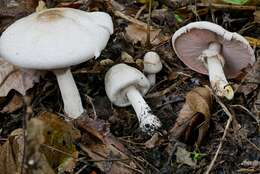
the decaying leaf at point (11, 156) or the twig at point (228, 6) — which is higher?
the twig at point (228, 6)

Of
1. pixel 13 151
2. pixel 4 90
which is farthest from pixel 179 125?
pixel 4 90

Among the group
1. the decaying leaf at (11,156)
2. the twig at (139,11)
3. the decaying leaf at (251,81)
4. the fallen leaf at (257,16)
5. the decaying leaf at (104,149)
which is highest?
the fallen leaf at (257,16)

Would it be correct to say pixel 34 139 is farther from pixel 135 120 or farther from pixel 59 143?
pixel 135 120

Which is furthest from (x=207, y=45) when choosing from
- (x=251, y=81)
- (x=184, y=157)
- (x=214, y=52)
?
(x=184, y=157)

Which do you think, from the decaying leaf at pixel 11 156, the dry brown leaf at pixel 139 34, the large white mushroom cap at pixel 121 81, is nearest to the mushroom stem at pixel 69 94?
the large white mushroom cap at pixel 121 81

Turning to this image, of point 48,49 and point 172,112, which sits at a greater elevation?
point 48,49

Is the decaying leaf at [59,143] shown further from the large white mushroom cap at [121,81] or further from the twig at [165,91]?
the twig at [165,91]

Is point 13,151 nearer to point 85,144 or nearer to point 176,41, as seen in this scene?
point 85,144
